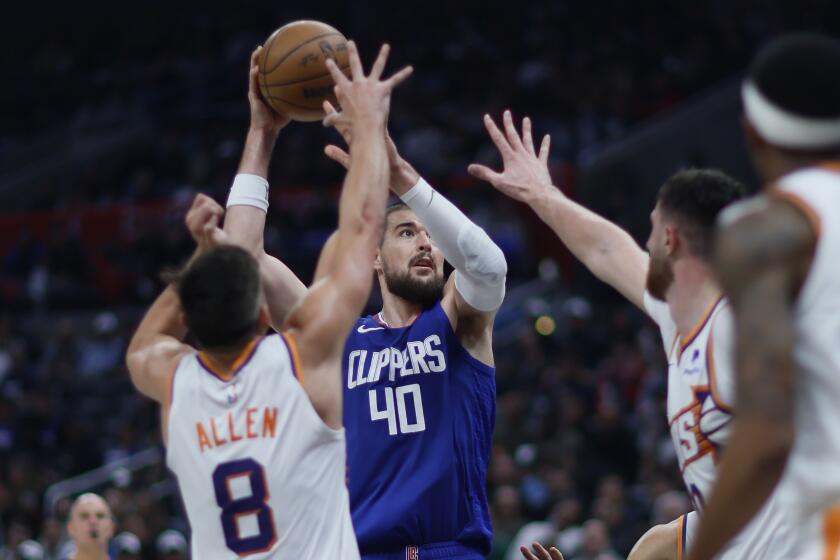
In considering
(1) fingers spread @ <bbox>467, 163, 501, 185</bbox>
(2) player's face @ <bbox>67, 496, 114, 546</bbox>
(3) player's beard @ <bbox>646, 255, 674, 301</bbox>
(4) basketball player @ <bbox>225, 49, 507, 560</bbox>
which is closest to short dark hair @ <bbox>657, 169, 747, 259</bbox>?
(3) player's beard @ <bbox>646, 255, 674, 301</bbox>

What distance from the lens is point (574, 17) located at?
2192 centimetres

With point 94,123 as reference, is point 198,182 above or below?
below

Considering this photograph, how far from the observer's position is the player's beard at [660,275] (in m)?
4.51

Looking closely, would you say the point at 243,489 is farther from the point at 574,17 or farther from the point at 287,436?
the point at 574,17

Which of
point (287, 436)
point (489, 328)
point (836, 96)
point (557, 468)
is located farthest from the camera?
point (557, 468)

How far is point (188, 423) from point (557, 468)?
9218mm

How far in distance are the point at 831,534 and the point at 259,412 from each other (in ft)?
6.13

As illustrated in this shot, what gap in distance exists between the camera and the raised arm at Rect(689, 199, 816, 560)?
118 inches

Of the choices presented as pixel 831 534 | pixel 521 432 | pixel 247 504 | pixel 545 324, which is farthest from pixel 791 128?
pixel 545 324

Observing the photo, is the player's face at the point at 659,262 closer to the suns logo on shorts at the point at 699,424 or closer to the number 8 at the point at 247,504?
the suns logo on shorts at the point at 699,424

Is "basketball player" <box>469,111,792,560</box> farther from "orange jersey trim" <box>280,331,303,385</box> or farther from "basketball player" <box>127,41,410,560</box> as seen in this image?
"orange jersey trim" <box>280,331,303,385</box>

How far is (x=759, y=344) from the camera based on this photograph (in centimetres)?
300

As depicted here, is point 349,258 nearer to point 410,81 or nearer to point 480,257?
point 480,257

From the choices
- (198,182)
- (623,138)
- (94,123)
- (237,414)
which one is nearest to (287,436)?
(237,414)
